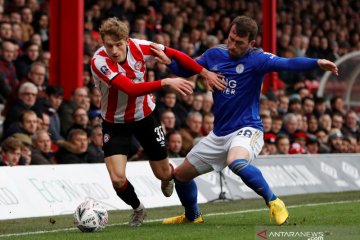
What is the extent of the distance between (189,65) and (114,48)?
2.71ft

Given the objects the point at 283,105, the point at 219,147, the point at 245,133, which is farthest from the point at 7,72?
the point at 283,105

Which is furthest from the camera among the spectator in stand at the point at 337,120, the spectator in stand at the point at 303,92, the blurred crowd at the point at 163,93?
the spectator in stand at the point at 303,92

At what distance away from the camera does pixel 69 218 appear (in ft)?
35.6

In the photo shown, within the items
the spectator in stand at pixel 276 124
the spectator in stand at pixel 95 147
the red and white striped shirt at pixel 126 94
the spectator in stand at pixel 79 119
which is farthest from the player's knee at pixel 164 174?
the spectator in stand at pixel 276 124

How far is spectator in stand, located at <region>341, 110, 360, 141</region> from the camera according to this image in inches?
782

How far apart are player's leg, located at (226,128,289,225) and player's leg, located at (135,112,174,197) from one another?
2.67 ft

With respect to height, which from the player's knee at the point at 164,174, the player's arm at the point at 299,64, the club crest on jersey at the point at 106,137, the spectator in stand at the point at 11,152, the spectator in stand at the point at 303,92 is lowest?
the spectator in stand at the point at 303,92

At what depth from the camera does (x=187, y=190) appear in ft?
31.9

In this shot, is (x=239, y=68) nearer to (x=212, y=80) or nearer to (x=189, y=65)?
(x=212, y=80)

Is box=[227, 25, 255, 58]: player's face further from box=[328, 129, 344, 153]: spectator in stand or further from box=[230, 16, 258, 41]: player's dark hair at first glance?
box=[328, 129, 344, 153]: spectator in stand

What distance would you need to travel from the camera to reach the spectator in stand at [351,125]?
19.9 metres

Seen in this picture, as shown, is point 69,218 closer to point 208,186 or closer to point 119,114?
point 119,114

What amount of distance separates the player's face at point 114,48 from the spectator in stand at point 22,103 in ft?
13.9

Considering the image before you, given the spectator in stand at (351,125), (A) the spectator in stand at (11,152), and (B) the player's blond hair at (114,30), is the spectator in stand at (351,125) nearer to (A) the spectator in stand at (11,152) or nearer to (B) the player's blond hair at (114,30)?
(A) the spectator in stand at (11,152)
